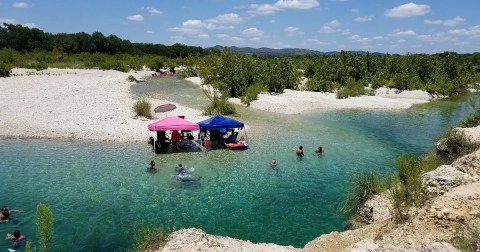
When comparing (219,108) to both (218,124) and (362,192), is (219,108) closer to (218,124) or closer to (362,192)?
(218,124)

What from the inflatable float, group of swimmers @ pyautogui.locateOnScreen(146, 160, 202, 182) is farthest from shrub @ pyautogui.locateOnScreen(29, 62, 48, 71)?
group of swimmers @ pyautogui.locateOnScreen(146, 160, 202, 182)

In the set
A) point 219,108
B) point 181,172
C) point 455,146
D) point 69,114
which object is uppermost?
point 455,146

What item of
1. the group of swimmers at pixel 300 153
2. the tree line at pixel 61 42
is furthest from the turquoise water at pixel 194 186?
the tree line at pixel 61 42

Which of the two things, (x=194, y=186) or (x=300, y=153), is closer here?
(x=194, y=186)

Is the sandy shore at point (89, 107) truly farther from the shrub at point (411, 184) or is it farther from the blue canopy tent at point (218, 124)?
the shrub at point (411, 184)

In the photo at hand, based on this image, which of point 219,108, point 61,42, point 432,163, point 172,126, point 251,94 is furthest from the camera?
point 61,42

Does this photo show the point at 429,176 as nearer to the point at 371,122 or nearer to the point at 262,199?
the point at 262,199

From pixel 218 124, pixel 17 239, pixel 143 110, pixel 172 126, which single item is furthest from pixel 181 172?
pixel 143 110
